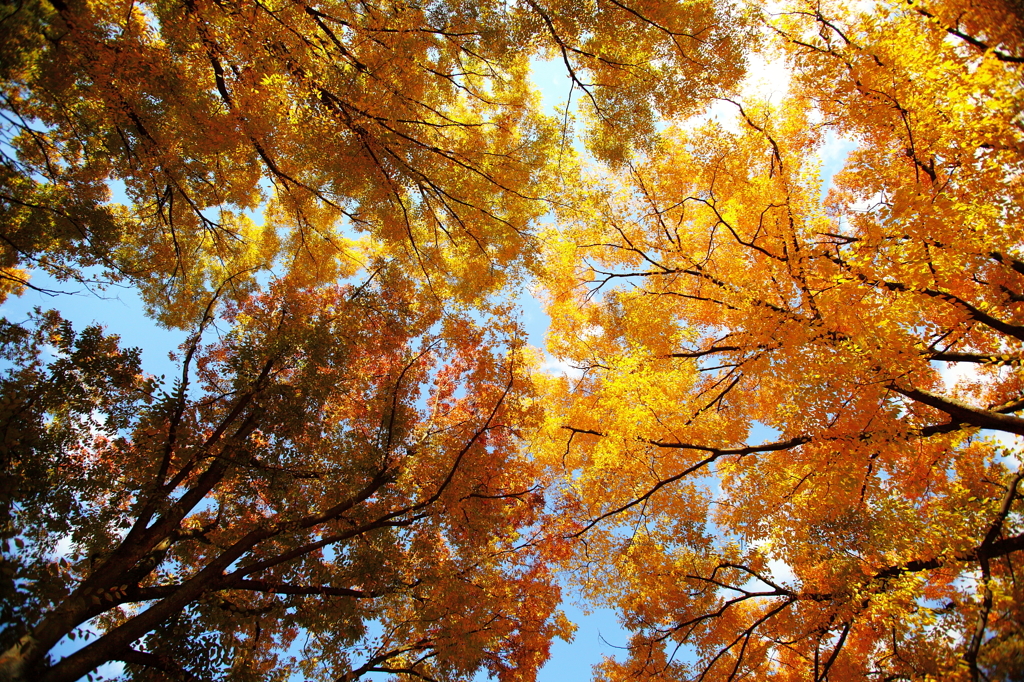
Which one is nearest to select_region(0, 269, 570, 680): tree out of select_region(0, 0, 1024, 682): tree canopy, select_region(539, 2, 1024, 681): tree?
select_region(0, 0, 1024, 682): tree canopy

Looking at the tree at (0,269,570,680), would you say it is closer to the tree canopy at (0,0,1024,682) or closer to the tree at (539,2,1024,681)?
the tree canopy at (0,0,1024,682)

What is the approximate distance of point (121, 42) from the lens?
4.05 m

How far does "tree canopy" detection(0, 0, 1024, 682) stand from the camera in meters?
4.14

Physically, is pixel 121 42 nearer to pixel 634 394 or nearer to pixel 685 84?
pixel 685 84

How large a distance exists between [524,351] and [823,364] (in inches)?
167

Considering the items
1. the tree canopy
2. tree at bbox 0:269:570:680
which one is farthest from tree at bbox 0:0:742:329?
tree at bbox 0:269:570:680

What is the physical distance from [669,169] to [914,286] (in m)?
3.59

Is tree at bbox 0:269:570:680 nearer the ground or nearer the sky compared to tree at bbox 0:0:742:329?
nearer the ground

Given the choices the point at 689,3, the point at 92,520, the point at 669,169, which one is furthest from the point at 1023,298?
the point at 92,520

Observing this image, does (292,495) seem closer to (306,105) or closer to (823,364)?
(306,105)

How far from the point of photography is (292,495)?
6.17 m

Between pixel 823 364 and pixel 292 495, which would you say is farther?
pixel 292 495

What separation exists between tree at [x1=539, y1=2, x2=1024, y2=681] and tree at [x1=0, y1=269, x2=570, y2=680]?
4.90ft

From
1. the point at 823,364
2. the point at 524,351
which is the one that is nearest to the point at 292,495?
the point at 524,351
